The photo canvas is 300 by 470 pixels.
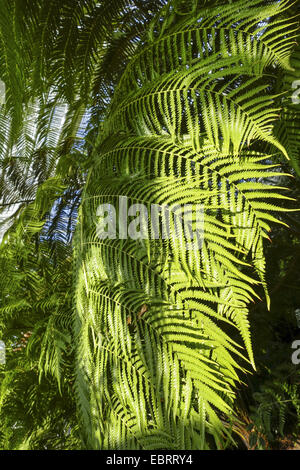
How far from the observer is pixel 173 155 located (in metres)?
0.54

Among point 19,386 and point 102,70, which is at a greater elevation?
point 102,70

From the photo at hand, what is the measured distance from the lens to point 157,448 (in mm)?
467

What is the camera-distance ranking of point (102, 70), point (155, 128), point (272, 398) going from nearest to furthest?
point (155, 128), point (102, 70), point (272, 398)

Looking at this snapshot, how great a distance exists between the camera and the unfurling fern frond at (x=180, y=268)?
465 mm

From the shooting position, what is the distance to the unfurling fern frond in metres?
0.46

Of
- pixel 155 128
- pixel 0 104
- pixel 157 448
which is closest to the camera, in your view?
pixel 157 448

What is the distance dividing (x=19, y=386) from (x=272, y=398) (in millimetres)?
684

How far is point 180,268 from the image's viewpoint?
19.7 inches

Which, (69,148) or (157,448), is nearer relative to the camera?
(157,448)
